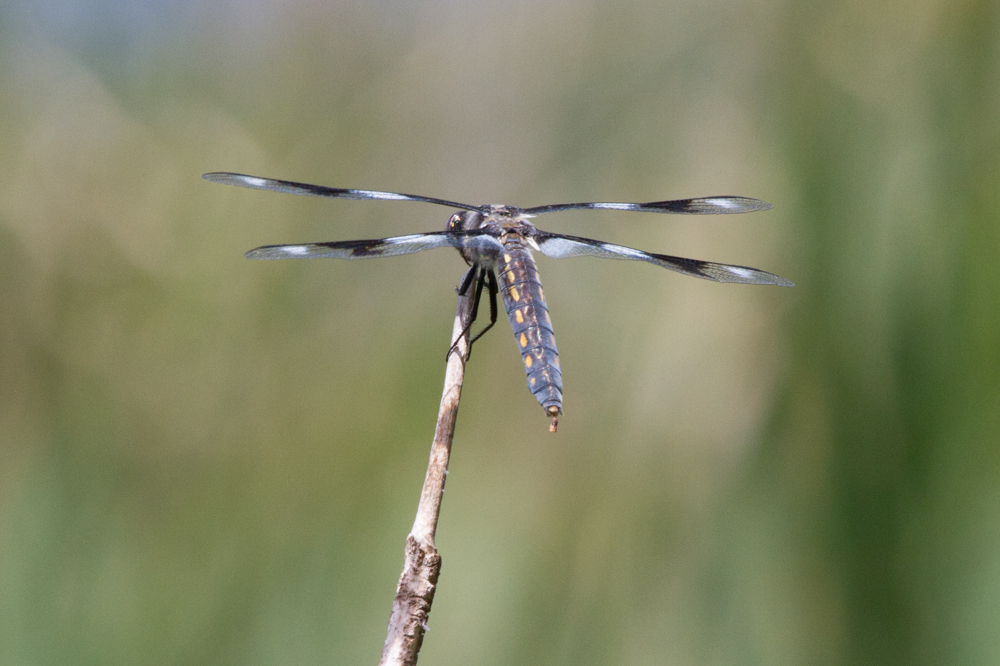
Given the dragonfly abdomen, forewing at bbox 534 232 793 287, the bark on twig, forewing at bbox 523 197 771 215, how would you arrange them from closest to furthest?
1. the bark on twig
2. the dragonfly abdomen
3. forewing at bbox 534 232 793 287
4. forewing at bbox 523 197 771 215

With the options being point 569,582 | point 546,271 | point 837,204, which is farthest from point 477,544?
point 837,204

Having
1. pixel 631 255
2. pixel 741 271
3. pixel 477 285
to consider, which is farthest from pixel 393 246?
pixel 741 271

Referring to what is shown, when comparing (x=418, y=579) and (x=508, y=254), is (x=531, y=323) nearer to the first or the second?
(x=508, y=254)

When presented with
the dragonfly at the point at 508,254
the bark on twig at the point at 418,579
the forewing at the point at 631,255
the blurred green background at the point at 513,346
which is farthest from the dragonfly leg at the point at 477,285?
the blurred green background at the point at 513,346

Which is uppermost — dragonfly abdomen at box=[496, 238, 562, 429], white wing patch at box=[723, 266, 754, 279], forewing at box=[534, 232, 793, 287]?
white wing patch at box=[723, 266, 754, 279]

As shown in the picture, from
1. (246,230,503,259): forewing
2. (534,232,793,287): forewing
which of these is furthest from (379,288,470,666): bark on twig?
(534,232,793,287): forewing

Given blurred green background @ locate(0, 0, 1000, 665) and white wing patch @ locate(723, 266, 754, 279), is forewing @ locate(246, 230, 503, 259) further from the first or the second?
blurred green background @ locate(0, 0, 1000, 665)

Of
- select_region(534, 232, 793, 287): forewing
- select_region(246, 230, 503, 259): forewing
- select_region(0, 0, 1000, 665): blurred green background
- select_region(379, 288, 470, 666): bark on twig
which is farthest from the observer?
select_region(0, 0, 1000, 665): blurred green background
